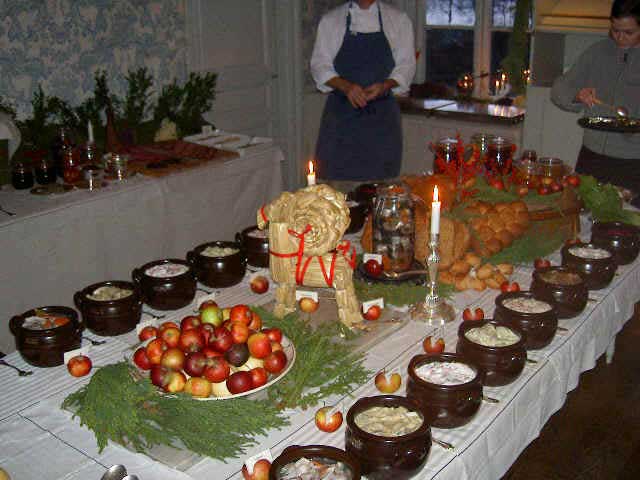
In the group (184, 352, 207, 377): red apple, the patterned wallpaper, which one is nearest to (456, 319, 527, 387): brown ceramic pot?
(184, 352, 207, 377): red apple

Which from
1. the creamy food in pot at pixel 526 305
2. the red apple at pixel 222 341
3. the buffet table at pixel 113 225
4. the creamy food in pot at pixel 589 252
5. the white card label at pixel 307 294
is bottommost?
the buffet table at pixel 113 225

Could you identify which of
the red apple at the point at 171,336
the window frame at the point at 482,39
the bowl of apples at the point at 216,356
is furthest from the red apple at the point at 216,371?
the window frame at the point at 482,39

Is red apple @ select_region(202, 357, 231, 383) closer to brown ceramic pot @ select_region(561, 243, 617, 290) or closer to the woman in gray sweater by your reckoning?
brown ceramic pot @ select_region(561, 243, 617, 290)

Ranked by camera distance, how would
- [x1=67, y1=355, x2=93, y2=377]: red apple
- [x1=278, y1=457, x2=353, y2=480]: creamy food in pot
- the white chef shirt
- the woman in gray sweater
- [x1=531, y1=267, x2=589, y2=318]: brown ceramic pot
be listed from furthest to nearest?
the white chef shirt < the woman in gray sweater < [x1=531, y1=267, x2=589, y2=318]: brown ceramic pot < [x1=67, y1=355, x2=93, y2=377]: red apple < [x1=278, y1=457, x2=353, y2=480]: creamy food in pot

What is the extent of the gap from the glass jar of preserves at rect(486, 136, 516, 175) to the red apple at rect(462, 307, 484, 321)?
0.81m

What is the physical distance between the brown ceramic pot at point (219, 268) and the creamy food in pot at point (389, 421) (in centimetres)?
85

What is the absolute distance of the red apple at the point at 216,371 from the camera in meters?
1.43

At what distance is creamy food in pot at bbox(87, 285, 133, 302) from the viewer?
6.01 feet

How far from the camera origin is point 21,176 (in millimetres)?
3125

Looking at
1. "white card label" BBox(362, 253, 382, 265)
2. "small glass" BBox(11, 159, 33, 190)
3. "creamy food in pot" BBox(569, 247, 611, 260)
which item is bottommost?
"creamy food in pot" BBox(569, 247, 611, 260)

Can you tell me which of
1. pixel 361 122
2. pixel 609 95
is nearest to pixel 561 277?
pixel 609 95

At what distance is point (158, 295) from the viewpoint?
190cm

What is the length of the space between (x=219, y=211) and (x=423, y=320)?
2050 millimetres

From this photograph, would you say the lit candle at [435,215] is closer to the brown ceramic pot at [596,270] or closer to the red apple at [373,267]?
the red apple at [373,267]
